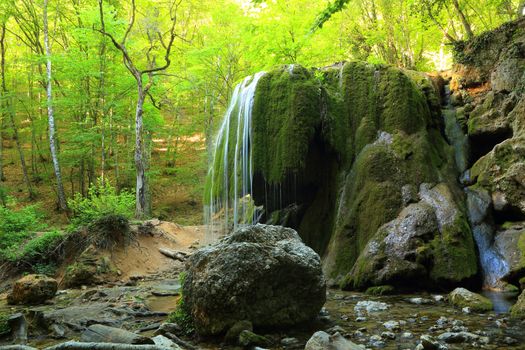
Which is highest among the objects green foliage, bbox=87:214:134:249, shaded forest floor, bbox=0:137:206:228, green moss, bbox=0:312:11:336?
shaded forest floor, bbox=0:137:206:228

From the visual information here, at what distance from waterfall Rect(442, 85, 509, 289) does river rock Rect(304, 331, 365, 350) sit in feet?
12.7

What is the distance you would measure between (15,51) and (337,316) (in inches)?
1107

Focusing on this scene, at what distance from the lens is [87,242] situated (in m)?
9.95

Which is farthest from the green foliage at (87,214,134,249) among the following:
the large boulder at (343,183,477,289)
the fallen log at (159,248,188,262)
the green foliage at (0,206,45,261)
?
the large boulder at (343,183,477,289)

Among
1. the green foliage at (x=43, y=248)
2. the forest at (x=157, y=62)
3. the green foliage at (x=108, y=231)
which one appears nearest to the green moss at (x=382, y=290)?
the green foliage at (x=108, y=231)

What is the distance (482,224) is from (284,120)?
4.55 metres

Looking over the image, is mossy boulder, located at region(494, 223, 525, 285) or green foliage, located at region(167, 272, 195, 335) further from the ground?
mossy boulder, located at region(494, 223, 525, 285)

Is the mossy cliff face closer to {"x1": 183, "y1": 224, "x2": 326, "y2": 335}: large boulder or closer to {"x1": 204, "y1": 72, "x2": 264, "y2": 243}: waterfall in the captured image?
{"x1": 183, "y1": 224, "x2": 326, "y2": 335}: large boulder

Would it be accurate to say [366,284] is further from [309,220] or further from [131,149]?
[131,149]

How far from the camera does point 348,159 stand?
8.68 meters

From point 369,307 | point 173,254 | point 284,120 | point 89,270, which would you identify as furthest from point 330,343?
point 173,254

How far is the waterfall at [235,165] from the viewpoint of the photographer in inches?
347

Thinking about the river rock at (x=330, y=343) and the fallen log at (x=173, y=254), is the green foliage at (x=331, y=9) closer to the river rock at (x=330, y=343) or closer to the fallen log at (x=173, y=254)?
the river rock at (x=330, y=343)

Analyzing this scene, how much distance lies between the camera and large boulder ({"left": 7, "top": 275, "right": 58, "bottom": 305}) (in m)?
7.26
